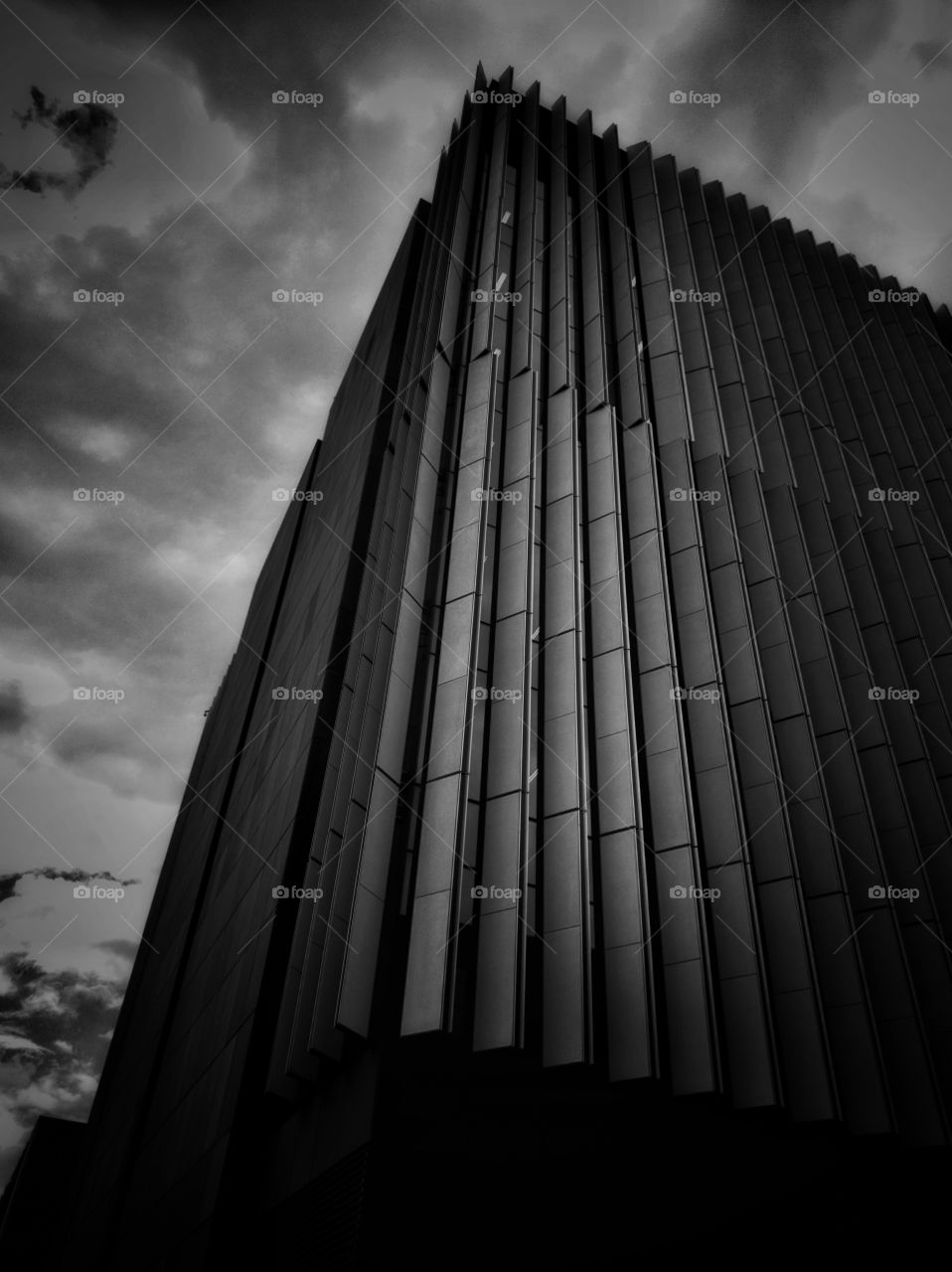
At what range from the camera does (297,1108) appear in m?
12.0

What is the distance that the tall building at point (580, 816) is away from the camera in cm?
1011

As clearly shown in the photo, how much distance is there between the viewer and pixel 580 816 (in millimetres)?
11430

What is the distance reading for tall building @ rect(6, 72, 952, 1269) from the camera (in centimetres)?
1011

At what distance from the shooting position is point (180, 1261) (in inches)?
485

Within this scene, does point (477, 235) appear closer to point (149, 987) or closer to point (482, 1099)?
point (482, 1099)

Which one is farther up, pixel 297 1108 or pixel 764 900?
pixel 764 900

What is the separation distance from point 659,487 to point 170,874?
2927 cm

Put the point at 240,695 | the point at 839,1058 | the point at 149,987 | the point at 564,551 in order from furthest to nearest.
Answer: the point at 240,695 → the point at 149,987 → the point at 564,551 → the point at 839,1058

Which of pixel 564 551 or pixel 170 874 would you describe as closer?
pixel 564 551

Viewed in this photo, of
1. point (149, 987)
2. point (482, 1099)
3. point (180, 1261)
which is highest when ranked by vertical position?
point (149, 987)

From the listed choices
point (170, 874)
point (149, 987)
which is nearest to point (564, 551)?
point (149, 987)

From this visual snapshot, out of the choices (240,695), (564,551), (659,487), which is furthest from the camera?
(240,695)

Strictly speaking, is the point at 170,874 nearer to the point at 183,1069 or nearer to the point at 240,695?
the point at 240,695

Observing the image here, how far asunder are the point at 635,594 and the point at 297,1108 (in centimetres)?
951
